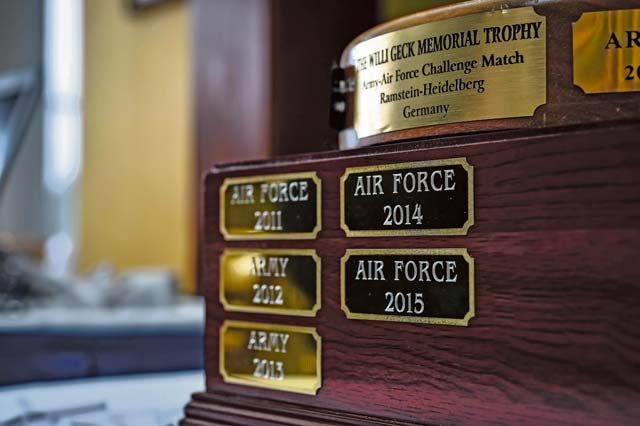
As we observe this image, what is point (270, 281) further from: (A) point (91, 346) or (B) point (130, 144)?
(B) point (130, 144)

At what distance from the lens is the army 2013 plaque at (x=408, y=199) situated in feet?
1.69

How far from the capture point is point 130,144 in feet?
7.88

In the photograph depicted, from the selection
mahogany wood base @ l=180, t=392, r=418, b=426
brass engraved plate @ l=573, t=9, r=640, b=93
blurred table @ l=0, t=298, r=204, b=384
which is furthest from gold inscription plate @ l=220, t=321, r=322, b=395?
blurred table @ l=0, t=298, r=204, b=384

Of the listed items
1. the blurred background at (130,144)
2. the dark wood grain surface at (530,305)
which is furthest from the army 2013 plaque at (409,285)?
the blurred background at (130,144)

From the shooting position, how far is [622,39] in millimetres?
478

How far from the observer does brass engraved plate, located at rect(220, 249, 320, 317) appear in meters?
0.60

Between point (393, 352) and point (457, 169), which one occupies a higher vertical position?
point (457, 169)

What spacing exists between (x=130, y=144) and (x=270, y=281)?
74.1 inches

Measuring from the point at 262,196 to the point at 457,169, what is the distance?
183 millimetres

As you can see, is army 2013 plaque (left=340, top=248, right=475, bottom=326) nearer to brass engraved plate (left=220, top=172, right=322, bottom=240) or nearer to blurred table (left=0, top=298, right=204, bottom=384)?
brass engraved plate (left=220, top=172, right=322, bottom=240)

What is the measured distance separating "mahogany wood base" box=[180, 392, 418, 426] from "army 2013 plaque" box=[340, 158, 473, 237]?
14cm

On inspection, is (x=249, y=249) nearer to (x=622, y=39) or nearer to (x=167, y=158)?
(x=622, y=39)

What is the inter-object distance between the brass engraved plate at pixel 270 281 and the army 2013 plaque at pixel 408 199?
0.18 ft

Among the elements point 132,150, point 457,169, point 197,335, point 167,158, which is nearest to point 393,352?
point 457,169
